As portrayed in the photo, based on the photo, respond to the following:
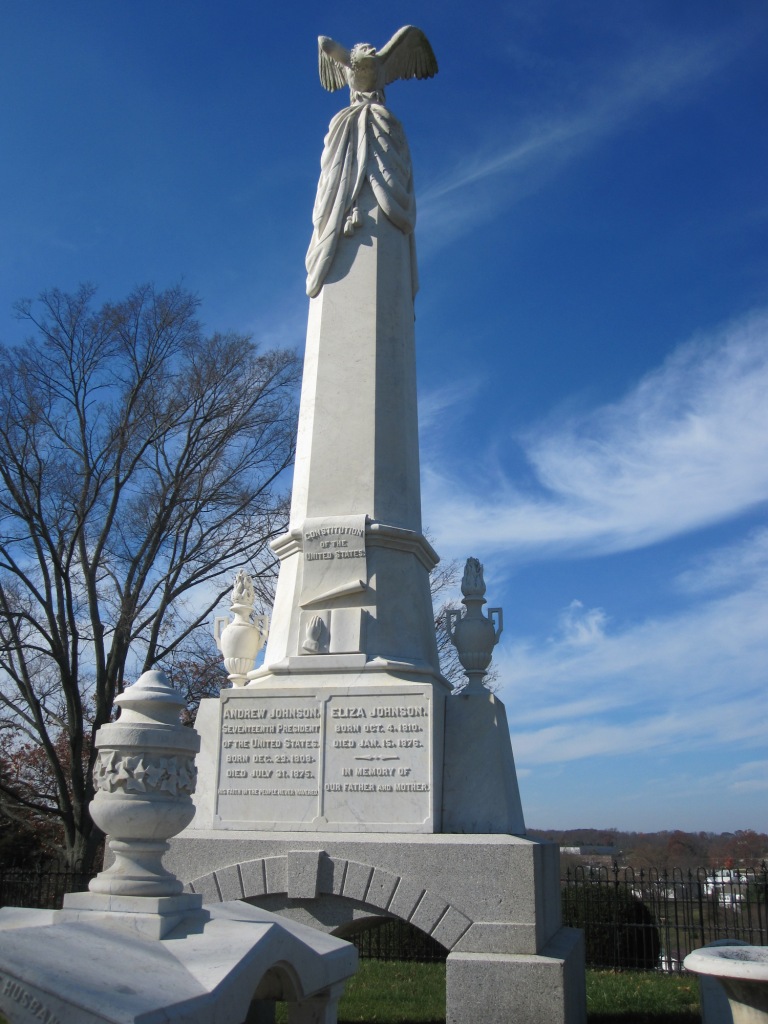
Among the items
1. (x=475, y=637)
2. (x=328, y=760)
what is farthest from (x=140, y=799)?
(x=475, y=637)

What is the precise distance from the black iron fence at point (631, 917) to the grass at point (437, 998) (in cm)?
102

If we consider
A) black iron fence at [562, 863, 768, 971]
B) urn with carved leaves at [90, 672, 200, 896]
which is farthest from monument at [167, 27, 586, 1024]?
black iron fence at [562, 863, 768, 971]

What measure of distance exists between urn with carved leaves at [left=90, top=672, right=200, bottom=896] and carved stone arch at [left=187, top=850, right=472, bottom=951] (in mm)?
3284

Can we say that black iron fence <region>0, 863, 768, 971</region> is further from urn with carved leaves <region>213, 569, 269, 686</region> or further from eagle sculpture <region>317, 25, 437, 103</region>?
eagle sculpture <region>317, 25, 437, 103</region>

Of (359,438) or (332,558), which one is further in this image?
(359,438)

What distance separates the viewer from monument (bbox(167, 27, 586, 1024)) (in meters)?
6.72

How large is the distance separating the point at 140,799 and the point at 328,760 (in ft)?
13.3

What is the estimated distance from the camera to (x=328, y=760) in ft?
24.9

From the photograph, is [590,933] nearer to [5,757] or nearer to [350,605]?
[350,605]

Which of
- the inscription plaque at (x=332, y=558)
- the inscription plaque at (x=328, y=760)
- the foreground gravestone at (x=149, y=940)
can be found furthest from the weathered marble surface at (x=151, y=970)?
the inscription plaque at (x=332, y=558)

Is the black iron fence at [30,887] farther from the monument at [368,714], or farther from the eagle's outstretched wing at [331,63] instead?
the eagle's outstretched wing at [331,63]

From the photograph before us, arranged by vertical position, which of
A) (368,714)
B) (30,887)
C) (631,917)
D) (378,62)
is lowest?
(631,917)

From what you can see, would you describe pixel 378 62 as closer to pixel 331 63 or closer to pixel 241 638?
pixel 331 63

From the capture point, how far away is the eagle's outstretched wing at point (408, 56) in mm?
11000
